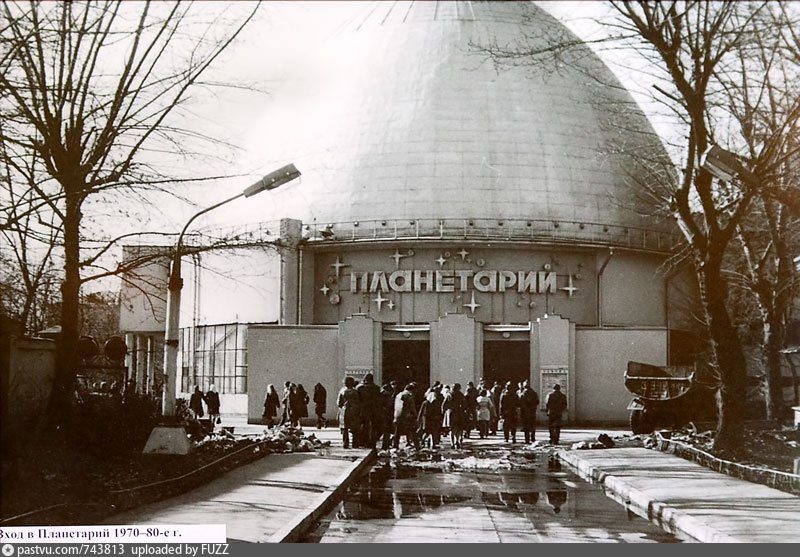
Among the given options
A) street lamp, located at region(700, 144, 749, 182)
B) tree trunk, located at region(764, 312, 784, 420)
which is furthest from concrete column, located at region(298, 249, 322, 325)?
street lamp, located at region(700, 144, 749, 182)

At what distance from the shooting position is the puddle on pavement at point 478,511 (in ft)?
35.7

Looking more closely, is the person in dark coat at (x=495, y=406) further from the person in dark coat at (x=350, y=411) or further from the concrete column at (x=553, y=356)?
the person in dark coat at (x=350, y=411)

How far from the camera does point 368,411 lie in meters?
23.2

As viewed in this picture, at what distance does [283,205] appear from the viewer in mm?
45906

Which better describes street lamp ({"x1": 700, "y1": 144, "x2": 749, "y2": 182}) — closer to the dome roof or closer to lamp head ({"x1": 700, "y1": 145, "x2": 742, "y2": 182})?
lamp head ({"x1": 700, "y1": 145, "x2": 742, "y2": 182})

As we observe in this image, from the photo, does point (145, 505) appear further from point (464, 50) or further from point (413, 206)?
point (464, 50)

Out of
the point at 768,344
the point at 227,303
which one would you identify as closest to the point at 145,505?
the point at 768,344

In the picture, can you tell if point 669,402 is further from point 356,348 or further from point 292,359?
point 292,359

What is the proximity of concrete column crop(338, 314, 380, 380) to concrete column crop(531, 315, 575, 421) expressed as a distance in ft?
20.1

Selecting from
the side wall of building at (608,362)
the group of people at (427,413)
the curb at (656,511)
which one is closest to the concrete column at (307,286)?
the side wall of building at (608,362)

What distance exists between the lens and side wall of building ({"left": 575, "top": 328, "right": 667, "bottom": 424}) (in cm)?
3828

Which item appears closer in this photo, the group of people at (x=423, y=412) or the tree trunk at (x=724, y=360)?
the tree trunk at (x=724, y=360)

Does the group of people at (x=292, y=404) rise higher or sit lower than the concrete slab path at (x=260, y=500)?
higher

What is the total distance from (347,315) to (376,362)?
4130 mm
